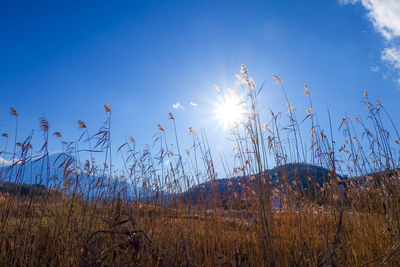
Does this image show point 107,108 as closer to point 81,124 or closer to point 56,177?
point 81,124

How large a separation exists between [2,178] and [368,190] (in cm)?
395

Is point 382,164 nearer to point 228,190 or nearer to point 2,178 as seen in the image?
point 228,190

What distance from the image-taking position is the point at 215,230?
2.25 m

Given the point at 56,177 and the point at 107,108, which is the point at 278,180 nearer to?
the point at 107,108

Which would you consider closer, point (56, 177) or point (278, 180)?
point (278, 180)

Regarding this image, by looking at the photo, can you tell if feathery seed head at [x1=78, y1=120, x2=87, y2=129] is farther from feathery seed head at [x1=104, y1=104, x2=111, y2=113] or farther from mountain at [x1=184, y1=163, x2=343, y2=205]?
mountain at [x1=184, y1=163, x2=343, y2=205]

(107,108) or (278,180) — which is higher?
(107,108)

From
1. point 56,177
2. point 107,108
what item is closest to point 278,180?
point 107,108

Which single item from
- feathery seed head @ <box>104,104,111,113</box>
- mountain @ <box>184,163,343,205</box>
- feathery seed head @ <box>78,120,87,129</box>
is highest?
feathery seed head @ <box>104,104,111,113</box>

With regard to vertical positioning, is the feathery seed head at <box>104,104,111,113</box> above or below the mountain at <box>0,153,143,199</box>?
above

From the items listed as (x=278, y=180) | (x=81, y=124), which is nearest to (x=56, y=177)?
(x=81, y=124)

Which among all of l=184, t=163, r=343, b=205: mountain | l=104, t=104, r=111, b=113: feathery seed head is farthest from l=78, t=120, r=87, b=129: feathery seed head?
l=184, t=163, r=343, b=205: mountain

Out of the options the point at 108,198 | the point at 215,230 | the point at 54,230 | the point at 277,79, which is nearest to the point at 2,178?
the point at 54,230

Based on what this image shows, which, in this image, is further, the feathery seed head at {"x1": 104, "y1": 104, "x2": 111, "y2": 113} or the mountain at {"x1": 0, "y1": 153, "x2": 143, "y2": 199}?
the feathery seed head at {"x1": 104, "y1": 104, "x2": 111, "y2": 113}
